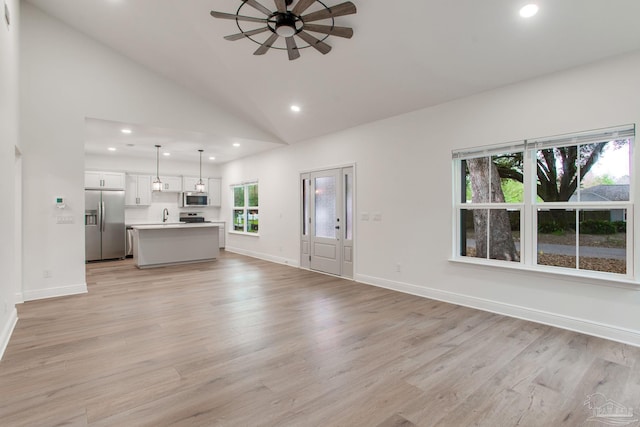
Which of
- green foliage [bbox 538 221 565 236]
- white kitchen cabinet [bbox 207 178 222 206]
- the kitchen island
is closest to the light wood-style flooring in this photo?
green foliage [bbox 538 221 565 236]

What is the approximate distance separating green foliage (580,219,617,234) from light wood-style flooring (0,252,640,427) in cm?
109

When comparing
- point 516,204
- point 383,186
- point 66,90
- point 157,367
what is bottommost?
point 157,367

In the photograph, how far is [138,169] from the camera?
29.3ft

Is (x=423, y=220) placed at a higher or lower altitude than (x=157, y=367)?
higher

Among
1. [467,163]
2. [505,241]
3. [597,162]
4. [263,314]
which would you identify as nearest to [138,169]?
[263,314]

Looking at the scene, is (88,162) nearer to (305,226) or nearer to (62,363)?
(305,226)

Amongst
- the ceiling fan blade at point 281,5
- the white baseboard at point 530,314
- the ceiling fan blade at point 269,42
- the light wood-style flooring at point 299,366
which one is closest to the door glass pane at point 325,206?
the white baseboard at point 530,314

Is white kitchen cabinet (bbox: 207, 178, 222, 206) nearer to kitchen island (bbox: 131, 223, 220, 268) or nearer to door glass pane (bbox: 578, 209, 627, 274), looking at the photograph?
kitchen island (bbox: 131, 223, 220, 268)

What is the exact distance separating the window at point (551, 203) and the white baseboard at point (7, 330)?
195 inches

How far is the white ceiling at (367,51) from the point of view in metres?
3.01

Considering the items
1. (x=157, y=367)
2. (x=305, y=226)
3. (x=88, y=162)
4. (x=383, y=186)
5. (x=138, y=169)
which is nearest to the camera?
(x=157, y=367)

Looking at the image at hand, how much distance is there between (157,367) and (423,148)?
163 inches

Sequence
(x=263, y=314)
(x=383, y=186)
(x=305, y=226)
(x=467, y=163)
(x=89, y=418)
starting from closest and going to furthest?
(x=89, y=418) → (x=263, y=314) → (x=467, y=163) → (x=383, y=186) → (x=305, y=226)

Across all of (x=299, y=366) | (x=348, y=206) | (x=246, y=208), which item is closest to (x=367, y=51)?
(x=348, y=206)
